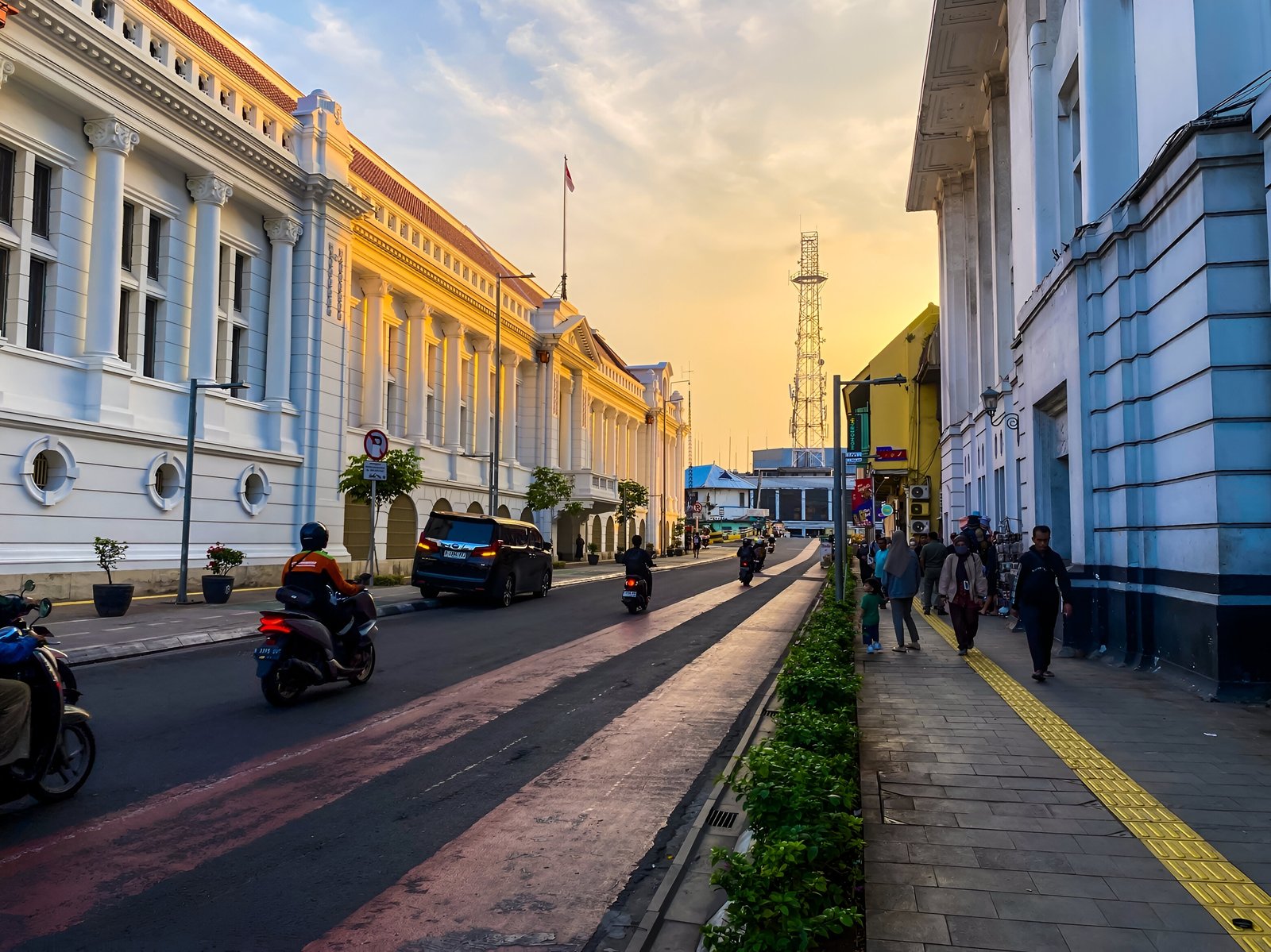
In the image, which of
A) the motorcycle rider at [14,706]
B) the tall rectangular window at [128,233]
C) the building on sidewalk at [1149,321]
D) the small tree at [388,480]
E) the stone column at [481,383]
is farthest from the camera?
the stone column at [481,383]

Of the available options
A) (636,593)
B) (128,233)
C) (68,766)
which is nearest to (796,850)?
(68,766)

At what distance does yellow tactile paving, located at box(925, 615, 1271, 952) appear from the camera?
381 cm

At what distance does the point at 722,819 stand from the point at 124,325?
20.7m

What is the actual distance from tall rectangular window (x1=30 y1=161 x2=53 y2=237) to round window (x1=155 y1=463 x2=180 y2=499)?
5.50 meters

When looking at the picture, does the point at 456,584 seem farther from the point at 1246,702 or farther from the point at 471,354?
the point at 471,354

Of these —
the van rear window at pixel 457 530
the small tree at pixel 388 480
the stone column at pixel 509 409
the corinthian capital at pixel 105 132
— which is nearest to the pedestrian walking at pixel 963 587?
the van rear window at pixel 457 530

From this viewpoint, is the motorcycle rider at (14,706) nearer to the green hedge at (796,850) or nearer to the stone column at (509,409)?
the green hedge at (796,850)

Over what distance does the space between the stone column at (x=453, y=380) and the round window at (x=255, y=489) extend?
13.3m

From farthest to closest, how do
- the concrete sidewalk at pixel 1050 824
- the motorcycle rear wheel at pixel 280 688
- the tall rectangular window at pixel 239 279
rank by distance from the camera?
1. the tall rectangular window at pixel 239 279
2. the motorcycle rear wheel at pixel 280 688
3. the concrete sidewalk at pixel 1050 824

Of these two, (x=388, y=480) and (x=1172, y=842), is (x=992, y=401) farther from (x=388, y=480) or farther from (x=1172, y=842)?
(x=1172, y=842)

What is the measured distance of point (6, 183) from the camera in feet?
60.3

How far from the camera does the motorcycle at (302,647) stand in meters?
8.52

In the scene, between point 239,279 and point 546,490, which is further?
point 546,490

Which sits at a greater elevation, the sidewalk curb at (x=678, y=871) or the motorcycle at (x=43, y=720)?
the motorcycle at (x=43, y=720)
